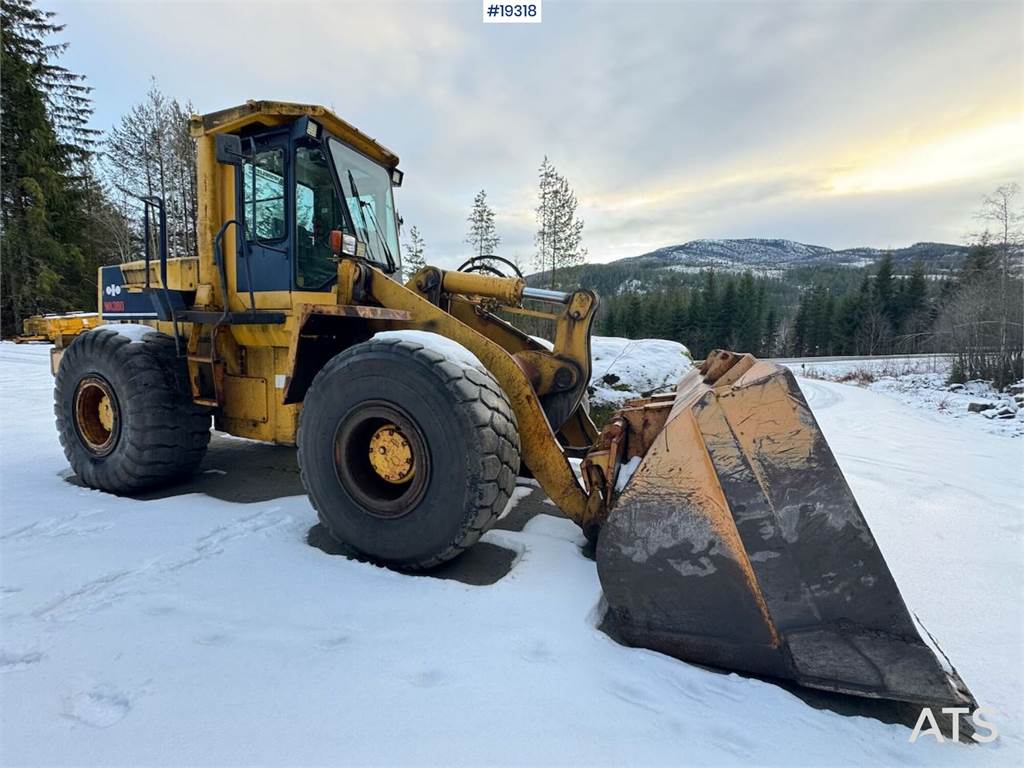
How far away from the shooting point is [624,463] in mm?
2559

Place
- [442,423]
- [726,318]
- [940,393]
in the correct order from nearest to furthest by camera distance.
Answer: [442,423] → [940,393] → [726,318]

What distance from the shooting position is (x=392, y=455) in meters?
2.61

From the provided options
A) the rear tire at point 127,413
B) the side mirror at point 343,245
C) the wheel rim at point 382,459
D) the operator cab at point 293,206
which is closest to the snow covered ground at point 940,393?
the wheel rim at point 382,459

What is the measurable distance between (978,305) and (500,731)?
22.6m

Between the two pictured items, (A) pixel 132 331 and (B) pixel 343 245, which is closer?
(B) pixel 343 245

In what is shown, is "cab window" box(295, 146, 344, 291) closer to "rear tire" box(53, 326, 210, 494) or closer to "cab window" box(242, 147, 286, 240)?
"cab window" box(242, 147, 286, 240)

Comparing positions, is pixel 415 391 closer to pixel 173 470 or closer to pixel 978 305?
pixel 173 470

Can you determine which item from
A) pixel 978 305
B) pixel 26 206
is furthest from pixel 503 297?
pixel 26 206

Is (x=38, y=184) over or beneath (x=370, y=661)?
over

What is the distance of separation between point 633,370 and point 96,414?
6.15 metres

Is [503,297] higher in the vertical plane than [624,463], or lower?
higher

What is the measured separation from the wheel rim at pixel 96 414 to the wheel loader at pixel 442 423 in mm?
17

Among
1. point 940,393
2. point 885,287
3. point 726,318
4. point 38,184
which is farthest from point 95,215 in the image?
point 885,287

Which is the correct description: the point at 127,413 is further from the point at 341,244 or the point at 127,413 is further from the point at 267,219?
the point at 341,244
